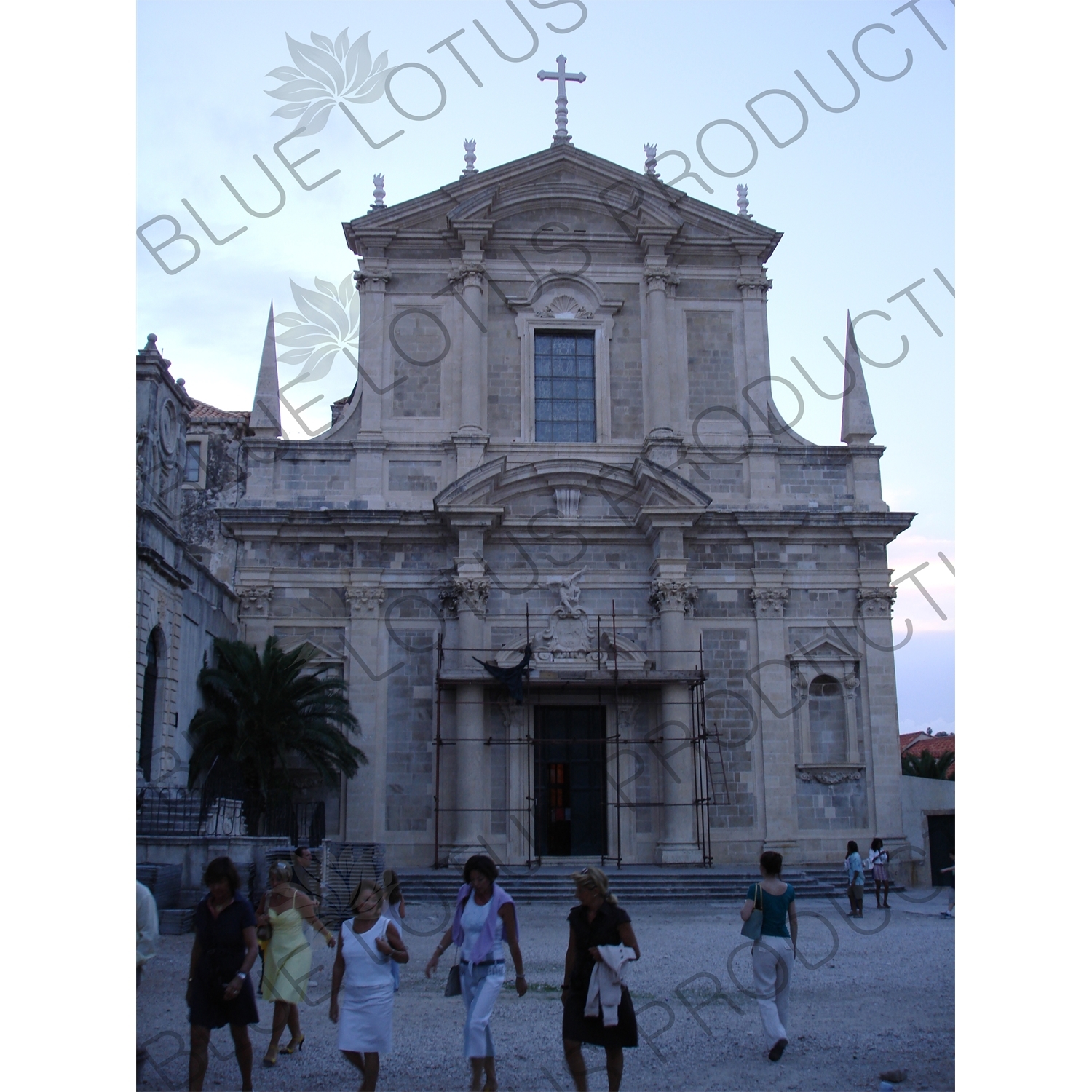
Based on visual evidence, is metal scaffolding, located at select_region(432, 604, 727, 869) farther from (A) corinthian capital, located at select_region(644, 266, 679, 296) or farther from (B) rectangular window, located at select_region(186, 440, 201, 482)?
(B) rectangular window, located at select_region(186, 440, 201, 482)

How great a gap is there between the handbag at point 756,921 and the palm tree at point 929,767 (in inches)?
886

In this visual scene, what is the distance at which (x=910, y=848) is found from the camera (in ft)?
72.9

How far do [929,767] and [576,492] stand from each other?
14.1 metres

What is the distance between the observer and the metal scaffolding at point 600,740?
2122 centimetres

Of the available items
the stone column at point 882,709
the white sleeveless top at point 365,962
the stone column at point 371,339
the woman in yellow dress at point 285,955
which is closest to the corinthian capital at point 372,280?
the stone column at point 371,339

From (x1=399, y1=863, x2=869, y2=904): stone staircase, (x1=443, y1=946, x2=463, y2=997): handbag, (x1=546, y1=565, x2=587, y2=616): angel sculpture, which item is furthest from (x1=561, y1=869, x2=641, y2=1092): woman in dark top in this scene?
(x1=546, y1=565, x2=587, y2=616): angel sculpture

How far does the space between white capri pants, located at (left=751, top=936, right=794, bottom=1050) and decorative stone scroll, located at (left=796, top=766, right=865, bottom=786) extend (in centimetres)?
1391

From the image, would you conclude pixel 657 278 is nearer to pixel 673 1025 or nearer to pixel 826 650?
pixel 826 650

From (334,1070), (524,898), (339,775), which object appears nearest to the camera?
(334,1070)

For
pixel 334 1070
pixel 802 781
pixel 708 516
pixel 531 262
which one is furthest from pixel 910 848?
pixel 334 1070

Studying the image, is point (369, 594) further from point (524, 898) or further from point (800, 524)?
point (800, 524)

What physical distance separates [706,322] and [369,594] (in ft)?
29.7

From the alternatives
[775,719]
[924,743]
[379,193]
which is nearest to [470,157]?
[379,193]

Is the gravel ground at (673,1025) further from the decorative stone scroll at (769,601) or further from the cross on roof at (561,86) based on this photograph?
the cross on roof at (561,86)
